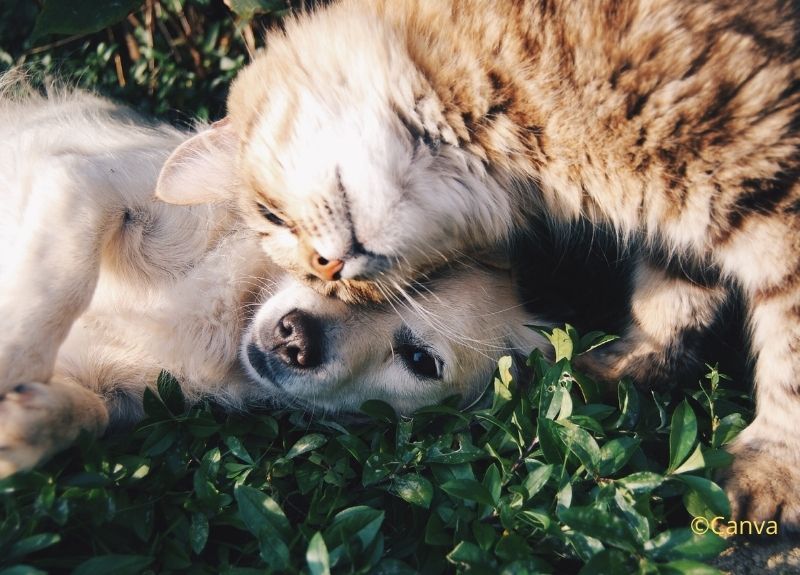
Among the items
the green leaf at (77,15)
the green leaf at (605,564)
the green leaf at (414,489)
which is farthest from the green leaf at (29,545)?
the green leaf at (77,15)

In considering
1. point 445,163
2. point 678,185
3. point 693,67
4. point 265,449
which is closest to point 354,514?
point 265,449

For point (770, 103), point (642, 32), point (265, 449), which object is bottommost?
point (265, 449)

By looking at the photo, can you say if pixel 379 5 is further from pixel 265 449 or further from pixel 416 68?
pixel 265 449

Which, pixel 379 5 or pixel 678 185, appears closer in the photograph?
pixel 678 185

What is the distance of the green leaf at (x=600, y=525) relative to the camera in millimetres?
1683

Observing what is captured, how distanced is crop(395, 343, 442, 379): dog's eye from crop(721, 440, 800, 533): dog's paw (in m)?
0.94

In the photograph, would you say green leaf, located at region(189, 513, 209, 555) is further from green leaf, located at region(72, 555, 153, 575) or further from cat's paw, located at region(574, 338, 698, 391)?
cat's paw, located at region(574, 338, 698, 391)

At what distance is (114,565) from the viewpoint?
67.3 inches

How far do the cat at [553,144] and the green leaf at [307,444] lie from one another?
46cm

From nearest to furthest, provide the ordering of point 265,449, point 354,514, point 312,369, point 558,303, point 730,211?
point 354,514, point 730,211, point 265,449, point 312,369, point 558,303

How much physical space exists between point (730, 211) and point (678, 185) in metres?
0.15

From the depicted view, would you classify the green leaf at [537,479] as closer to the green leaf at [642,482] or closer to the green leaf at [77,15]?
the green leaf at [642,482]

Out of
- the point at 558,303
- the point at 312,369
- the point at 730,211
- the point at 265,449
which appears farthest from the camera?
the point at 558,303

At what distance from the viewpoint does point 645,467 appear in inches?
80.2
